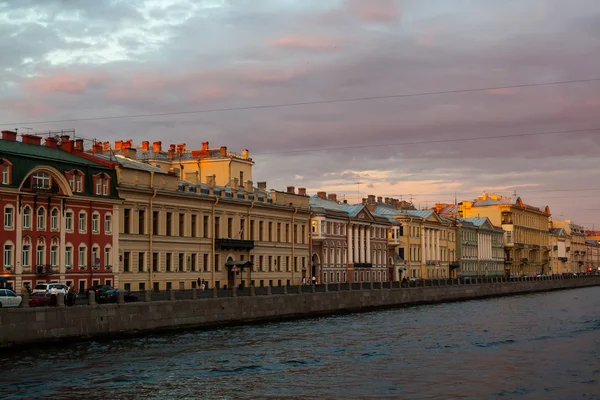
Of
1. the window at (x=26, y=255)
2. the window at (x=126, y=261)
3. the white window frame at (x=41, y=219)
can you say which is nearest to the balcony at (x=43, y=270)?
the window at (x=26, y=255)

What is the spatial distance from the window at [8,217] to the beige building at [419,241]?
5462 centimetres

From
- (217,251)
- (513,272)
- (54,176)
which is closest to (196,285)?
(217,251)

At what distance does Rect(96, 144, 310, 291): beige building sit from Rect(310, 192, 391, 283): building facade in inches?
82.0

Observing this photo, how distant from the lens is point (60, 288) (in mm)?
42625

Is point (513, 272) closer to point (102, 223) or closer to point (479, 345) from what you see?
point (102, 223)

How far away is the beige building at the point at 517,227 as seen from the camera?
14225 cm

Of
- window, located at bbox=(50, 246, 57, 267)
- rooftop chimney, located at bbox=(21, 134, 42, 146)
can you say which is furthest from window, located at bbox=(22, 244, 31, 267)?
rooftop chimney, located at bbox=(21, 134, 42, 146)

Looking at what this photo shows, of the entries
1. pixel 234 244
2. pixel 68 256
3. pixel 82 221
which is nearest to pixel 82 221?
pixel 82 221

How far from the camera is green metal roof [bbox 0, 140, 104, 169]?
4859 cm

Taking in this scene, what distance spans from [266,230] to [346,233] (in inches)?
581

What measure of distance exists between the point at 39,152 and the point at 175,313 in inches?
604

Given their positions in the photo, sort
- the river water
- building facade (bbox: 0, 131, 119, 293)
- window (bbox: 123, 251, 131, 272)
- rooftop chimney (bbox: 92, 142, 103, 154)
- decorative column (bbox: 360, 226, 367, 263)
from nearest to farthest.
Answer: the river water
building facade (bbox: 0, 131, 119, 293)
window (bbox: 123, 251, 131, 272)
rooftop chimney (bbox: 92, 142, 103, 154)
decorative column (bbox: 360, 226, 367, 263)

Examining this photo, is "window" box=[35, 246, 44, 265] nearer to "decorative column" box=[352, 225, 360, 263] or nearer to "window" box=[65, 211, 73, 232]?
"window" box=[65, 211, 73, 232]

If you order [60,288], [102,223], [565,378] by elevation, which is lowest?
[565,378]
